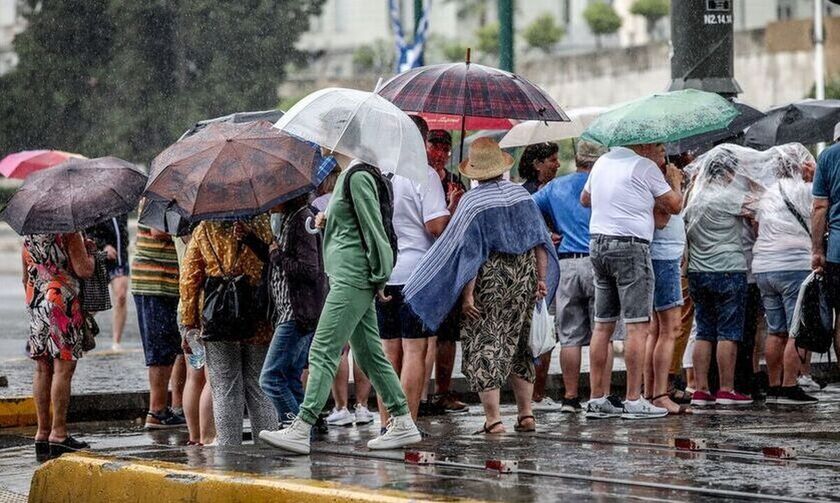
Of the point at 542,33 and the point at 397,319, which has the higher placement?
the point at 542,33

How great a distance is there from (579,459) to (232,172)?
7.58ft

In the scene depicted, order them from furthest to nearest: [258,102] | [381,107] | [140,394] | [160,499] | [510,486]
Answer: [258,102]
[140,394]
[381,107]
[160,499]
[510,486]

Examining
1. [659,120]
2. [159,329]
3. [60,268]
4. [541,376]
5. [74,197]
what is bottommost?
[541,376]

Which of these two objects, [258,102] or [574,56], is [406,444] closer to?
[258,102]

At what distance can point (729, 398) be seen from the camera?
12.0 meters

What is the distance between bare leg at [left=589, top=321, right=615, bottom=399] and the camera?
36.3ft

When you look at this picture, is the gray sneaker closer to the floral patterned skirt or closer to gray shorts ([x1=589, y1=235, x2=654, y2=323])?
gray shorts ([x1=589, y1=235, x2=654, y2=323])

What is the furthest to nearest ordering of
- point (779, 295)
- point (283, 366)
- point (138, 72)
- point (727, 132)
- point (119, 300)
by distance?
point (138, 72)
point (119, 300)
point (727, 132)
point (779, 295)
point (283, 366)

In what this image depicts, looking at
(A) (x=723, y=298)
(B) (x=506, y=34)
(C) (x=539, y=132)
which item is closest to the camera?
(A) (x=723, y=298)

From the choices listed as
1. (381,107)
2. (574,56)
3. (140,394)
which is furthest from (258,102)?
(381,107)

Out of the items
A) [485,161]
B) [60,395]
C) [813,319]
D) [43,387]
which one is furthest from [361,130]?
[813,319]

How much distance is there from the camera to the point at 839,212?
35.3ft

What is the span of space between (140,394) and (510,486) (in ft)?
18.6

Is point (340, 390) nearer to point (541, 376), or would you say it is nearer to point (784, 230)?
point (541, 376)
